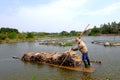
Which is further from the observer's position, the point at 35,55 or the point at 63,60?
the point at 35,55

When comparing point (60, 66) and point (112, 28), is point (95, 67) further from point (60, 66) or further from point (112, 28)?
point (112, 28)

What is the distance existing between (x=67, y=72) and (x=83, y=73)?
4.36 ft

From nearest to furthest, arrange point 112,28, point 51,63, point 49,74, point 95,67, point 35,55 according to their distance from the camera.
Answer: point 49,74 → point 95,67 → point 51,63 → point 35,55 → point 112,28

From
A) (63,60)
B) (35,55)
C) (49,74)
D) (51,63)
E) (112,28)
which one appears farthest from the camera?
(112,28)

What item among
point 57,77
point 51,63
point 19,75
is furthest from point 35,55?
point 57,77

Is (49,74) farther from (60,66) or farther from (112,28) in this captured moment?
(112,28)

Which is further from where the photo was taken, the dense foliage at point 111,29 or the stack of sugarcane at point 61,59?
the dense foliage at point 111,29

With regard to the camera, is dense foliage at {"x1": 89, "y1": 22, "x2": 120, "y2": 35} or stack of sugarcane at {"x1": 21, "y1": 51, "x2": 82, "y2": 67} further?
dense foliage at {"x1": 89, "y1": 22, "x2": 120, "y2": 35}

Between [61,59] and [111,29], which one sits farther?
[111,29]

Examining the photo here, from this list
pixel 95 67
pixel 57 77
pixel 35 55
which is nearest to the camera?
pixel 57 77

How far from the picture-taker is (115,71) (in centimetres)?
1573

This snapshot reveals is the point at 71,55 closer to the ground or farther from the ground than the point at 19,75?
farther from the ground

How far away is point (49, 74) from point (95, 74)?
3132 mm

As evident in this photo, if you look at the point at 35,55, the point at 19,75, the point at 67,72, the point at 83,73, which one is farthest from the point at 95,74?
the point at 35,55
